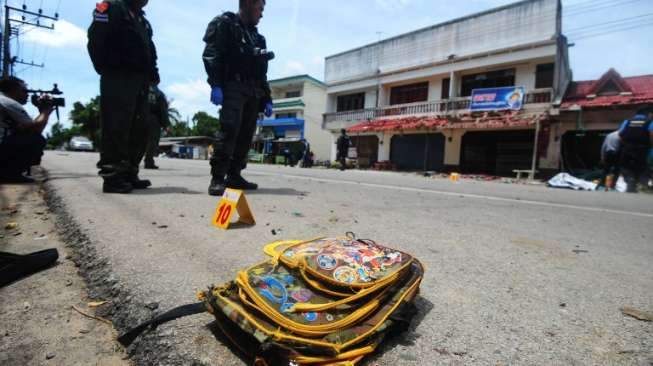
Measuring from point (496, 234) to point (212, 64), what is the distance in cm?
279

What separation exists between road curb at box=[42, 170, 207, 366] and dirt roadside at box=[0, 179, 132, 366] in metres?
0.03

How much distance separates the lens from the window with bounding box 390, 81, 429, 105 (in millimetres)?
18562

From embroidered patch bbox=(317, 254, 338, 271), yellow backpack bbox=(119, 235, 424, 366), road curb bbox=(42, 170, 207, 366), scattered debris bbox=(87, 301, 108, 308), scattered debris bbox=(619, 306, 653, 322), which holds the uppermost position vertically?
embroidered patch bbox=(317, 254, 338, 271)

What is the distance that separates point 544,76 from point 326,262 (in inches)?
674

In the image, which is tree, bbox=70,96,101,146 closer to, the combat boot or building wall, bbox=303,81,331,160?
building wall, bbox=303,81,331,160

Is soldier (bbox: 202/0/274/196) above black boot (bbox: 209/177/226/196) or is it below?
above

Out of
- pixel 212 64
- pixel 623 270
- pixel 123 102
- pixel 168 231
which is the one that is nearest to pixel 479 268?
pixel 623 270

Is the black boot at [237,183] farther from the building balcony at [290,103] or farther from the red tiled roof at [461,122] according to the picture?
the building balcony at [290,103]

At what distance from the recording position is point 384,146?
769 inches

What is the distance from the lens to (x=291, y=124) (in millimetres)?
29266

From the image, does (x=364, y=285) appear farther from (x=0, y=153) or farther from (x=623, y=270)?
(x=0, y=153)

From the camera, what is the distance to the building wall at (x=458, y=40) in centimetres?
1389

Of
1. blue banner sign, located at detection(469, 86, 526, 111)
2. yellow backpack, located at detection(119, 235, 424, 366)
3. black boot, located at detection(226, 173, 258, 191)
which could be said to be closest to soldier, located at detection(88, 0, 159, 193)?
black boot, located at detection(226, 173, 258, 191)

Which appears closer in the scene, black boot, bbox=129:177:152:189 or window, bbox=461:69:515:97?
black boot, bbox=129:177:152:189
